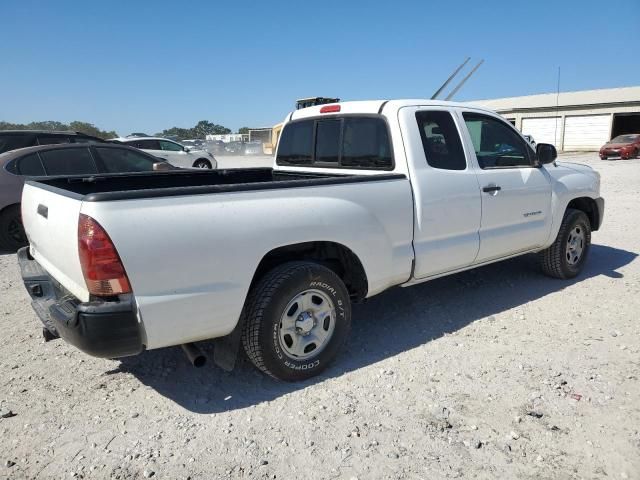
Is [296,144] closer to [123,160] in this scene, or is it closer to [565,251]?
[565,251]

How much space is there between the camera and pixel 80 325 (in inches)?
98.9

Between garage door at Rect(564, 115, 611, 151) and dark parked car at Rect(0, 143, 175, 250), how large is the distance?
33560mm

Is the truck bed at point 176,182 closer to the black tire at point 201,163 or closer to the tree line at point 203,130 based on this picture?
the black tire at point 201,163

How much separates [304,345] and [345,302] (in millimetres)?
421

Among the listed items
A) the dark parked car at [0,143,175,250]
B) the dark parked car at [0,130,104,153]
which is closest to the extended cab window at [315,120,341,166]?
the dark parked car at [0,143,175,250]

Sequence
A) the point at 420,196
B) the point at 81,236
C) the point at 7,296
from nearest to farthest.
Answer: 1. the point at 81,236
2. the point at 420,196
3. the point at 7,296

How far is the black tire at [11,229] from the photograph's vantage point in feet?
22.5

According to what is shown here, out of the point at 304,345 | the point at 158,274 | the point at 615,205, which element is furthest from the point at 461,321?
the point at 615,205

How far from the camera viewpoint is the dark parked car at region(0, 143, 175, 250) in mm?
6824

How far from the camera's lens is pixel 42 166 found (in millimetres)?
7152

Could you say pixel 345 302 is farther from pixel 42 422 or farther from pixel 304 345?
pixel 42 422

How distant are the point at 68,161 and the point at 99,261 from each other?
19.1ft

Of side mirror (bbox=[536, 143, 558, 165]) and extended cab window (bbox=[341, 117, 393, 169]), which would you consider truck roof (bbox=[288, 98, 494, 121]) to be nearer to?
extended cab window (bbox=[341, 117, 393, 169])

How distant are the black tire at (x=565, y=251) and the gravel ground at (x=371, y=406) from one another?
0.83m
